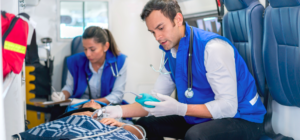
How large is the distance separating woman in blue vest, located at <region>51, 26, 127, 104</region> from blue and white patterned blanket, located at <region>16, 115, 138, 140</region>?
40.0 inches

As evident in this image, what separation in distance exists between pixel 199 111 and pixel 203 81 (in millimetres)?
212

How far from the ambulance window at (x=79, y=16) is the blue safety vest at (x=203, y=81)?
6.65ft

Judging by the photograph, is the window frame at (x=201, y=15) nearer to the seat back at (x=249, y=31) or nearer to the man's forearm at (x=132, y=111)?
the seat back at (x=249, y=31)

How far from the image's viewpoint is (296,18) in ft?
3.99

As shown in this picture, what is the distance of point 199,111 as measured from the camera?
1445 mm

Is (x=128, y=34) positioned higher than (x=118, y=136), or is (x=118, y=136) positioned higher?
(x=128, y=34)

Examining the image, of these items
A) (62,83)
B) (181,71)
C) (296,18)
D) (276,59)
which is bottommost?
(62,83)

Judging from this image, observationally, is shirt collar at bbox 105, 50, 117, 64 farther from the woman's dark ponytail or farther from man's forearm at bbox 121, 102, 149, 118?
man's forearm at bbox 121, 102, 149, 118

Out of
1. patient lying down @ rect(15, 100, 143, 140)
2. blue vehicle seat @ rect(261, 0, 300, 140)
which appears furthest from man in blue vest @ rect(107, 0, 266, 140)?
patient lying down @ rect(15, 100, 143, 140)

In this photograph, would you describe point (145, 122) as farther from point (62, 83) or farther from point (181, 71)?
point (62, 83)

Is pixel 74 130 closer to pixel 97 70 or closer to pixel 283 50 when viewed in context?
pixel 283 50

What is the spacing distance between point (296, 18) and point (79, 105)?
1643 millimetres

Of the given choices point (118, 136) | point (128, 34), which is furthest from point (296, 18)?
point (128, 34)

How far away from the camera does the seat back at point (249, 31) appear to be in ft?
4.95
